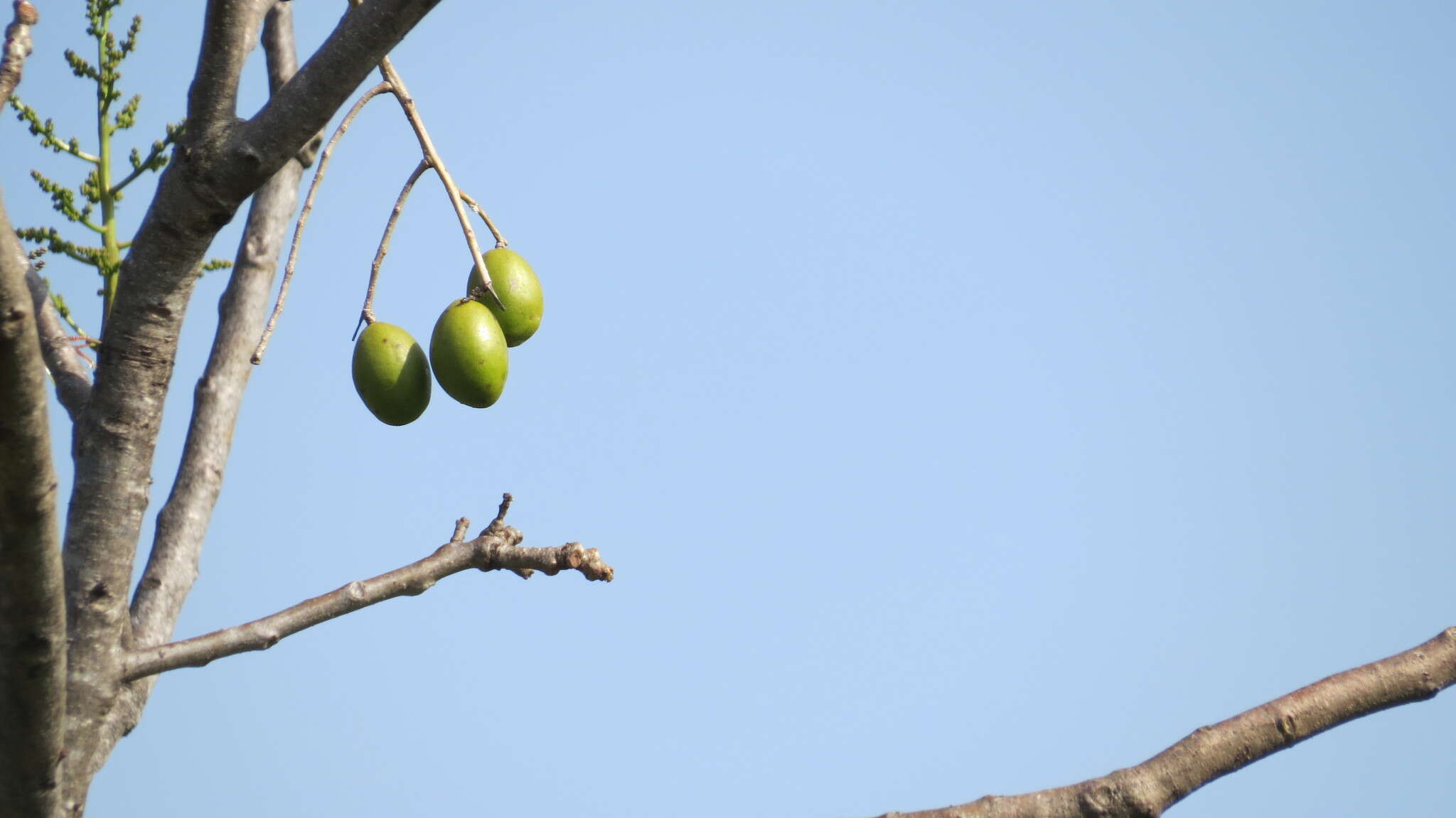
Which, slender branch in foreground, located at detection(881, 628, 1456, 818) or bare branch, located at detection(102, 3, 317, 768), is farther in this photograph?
bare branch, located at detection(102, 3, 317, 768)

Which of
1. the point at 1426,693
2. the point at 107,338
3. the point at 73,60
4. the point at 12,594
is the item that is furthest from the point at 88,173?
the point at 1426,693

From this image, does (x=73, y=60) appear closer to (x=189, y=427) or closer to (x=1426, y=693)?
(x=189, y=427)

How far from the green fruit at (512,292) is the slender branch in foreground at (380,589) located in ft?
1.51

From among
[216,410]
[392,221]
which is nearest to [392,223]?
[392,221]

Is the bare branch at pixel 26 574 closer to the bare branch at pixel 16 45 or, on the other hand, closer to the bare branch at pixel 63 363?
the bare branch at pixel 16 45

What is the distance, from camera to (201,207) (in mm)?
1899

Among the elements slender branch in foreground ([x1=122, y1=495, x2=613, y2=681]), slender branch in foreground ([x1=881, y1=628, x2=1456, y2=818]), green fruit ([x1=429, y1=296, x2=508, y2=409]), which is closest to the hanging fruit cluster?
green fruit ([x1=429, y1=296, x2=508, y2=409])

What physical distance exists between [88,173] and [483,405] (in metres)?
1.55

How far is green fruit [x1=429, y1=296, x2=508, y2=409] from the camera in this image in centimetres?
246

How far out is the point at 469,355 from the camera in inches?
97.0

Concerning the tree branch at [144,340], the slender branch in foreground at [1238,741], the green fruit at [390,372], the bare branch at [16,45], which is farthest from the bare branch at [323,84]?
the slender branch in foreground at [1238,741]

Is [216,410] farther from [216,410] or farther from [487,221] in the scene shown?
[487,221]

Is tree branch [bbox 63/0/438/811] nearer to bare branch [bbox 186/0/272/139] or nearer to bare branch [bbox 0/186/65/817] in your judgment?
bare branch [bbox 186/0/272/139]

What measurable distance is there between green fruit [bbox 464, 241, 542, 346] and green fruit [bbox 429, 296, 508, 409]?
4.1 inches
